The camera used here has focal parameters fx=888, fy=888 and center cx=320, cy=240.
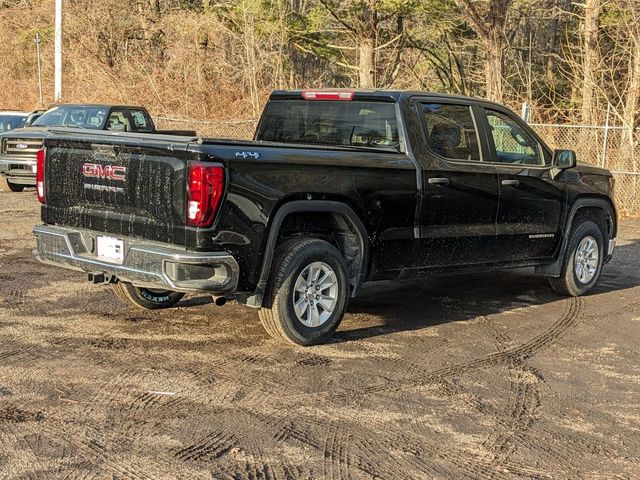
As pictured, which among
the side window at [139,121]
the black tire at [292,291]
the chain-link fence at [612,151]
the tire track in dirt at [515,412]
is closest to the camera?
the tire track in dirt at [515,412]

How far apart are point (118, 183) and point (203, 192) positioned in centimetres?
81

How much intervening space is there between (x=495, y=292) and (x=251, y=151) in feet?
13.8

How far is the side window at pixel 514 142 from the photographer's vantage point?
847 cm

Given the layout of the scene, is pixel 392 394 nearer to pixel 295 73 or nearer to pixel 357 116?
pixel 357 116

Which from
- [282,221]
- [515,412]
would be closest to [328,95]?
[282,221]

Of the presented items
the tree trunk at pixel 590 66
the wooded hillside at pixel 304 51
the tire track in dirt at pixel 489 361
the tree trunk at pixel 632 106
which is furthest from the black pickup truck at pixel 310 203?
the wooded hillside at pixel 304 51

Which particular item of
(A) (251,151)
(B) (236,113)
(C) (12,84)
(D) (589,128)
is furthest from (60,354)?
(C) (12,84)

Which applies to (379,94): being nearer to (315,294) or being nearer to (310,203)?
(310,203)

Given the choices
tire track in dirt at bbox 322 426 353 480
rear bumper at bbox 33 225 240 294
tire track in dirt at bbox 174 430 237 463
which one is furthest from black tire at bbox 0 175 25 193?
tire track in dirt at bbox 322 426 353 480

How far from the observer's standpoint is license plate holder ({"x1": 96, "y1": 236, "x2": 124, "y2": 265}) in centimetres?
628

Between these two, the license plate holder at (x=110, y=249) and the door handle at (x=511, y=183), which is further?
the door handle at (x=511, y=183)

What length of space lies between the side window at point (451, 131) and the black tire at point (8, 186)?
12.0 m

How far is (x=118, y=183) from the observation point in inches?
247

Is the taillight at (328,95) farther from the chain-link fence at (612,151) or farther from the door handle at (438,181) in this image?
the chain-link fence at (612,151)
